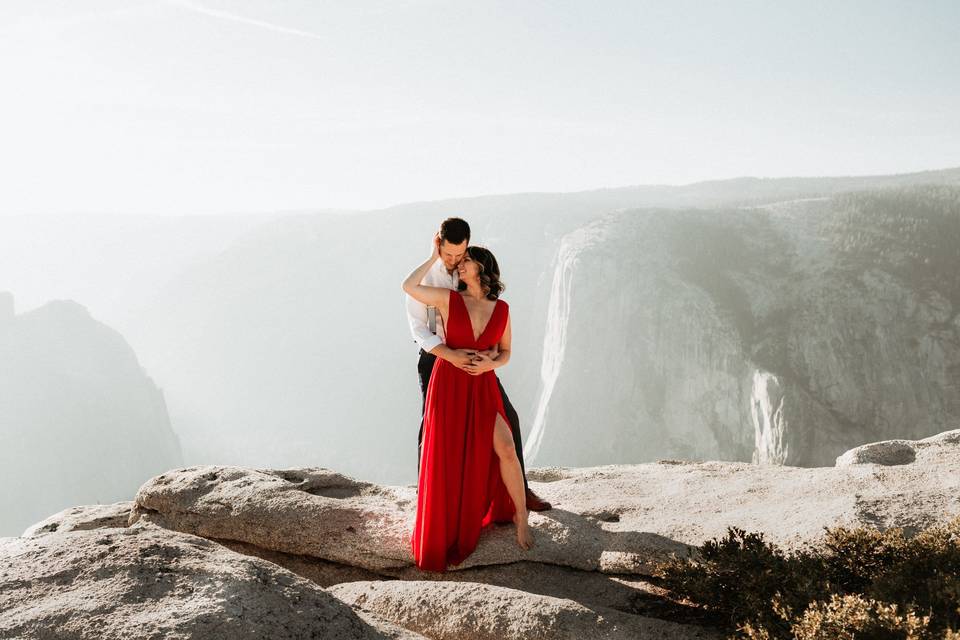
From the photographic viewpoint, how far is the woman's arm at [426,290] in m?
5.32

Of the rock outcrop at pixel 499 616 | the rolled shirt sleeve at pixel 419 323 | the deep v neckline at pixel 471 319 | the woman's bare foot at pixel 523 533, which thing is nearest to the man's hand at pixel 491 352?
the deep v neckline at pixel 471 319

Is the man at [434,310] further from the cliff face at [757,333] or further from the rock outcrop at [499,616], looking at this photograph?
the cliff face at [757,333]

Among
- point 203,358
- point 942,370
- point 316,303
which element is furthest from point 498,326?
point 203,358

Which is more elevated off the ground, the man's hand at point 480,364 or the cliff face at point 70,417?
the man's hand at point 480,364

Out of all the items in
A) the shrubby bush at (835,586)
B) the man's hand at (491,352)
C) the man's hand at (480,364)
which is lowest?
the shrubby bush at (835,586)

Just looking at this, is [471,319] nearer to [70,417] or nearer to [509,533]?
[509,533]

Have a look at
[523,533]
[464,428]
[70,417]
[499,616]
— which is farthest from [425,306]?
[70,417]

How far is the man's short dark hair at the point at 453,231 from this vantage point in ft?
16.8

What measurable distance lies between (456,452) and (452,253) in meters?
1.67

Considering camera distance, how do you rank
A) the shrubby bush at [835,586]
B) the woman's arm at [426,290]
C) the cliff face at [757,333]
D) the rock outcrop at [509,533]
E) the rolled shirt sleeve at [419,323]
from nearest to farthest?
the shrubby bush at [835,586] → the rock outcrop at [509,533] → the woman's arm at [426,290] → the rolled shirt sleeve at [419,323] → the cliff face at [757,333]

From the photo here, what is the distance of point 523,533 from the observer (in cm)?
562

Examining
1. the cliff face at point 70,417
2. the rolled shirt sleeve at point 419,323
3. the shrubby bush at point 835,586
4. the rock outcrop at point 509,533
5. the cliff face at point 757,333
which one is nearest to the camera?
the shrubby bush at point 835,586

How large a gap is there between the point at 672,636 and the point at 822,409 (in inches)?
1210

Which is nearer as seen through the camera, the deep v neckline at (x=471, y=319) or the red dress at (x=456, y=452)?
the deep v neckline at (x=471, y=319)
